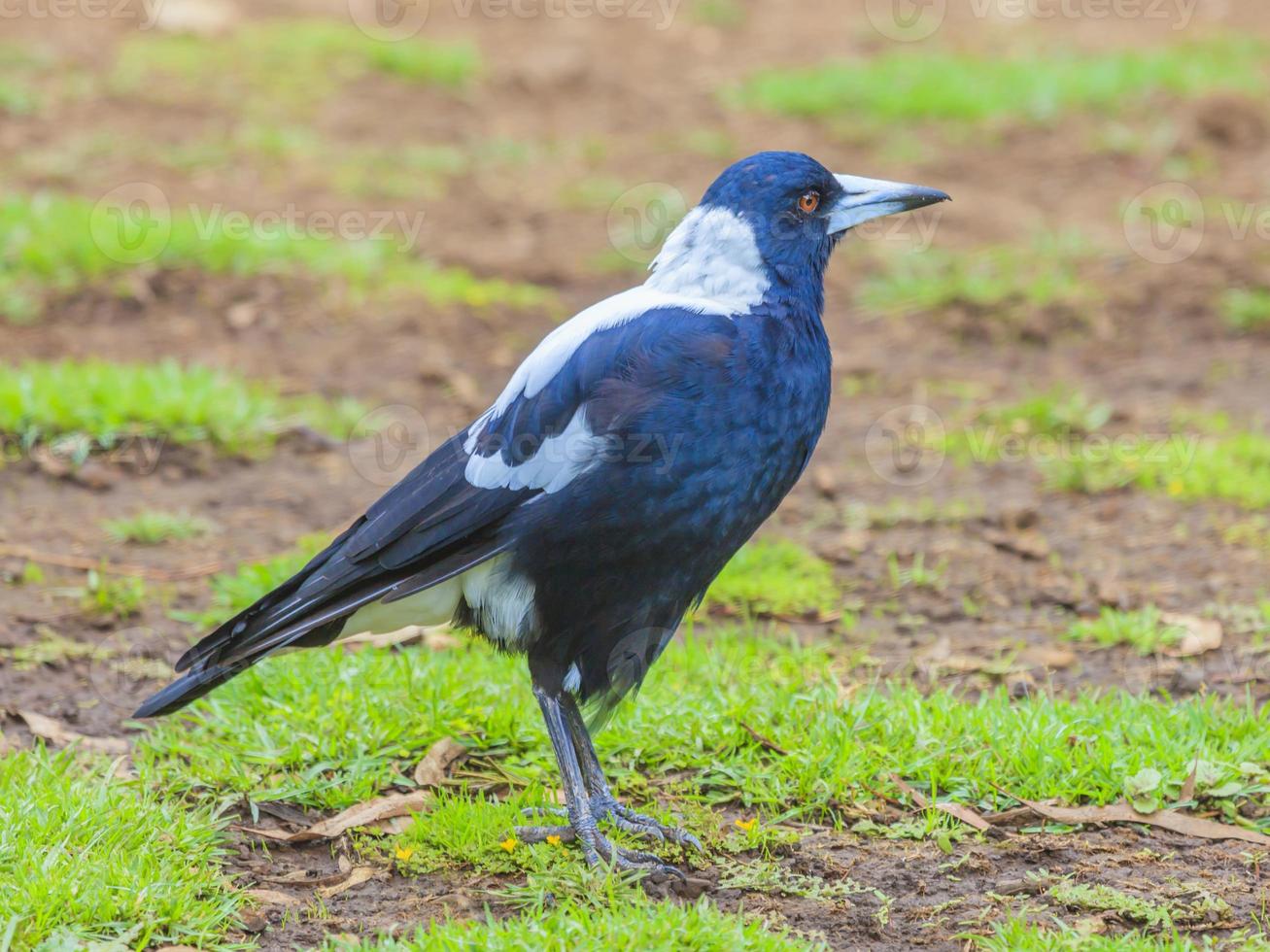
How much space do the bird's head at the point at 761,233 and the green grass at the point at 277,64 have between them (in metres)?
5.05

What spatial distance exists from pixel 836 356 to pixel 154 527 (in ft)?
8.85

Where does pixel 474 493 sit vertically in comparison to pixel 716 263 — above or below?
below

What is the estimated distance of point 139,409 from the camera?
15.4ft

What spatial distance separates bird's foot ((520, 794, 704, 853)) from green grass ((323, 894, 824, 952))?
0.31m

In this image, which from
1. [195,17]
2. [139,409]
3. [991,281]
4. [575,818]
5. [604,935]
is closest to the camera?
[604,935]

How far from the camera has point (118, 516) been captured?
434cm

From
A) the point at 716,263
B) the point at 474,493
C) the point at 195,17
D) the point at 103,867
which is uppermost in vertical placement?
the point at 195,17

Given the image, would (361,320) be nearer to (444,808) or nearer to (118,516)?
(118,516)

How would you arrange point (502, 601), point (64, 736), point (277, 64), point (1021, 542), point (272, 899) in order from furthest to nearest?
point (277, 64)
point (1021, 542)
point (64, 736)
point (502, 601)
point (272, 899)

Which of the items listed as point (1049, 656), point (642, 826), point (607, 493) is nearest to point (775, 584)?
point (1049, 656)

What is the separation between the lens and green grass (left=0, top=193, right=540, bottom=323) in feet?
18.7

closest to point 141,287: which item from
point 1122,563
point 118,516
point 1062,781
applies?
point 118,516

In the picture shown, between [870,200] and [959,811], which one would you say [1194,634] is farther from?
[870,200]

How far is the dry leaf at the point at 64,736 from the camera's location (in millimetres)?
3199
